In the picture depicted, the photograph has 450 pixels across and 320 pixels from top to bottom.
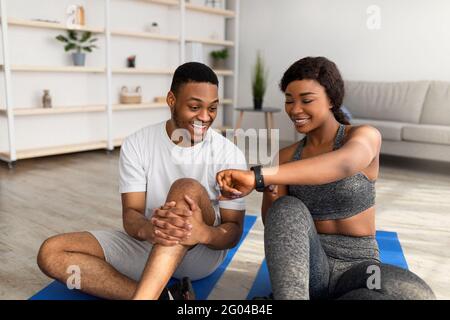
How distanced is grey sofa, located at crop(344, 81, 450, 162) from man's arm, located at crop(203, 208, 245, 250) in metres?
2.99

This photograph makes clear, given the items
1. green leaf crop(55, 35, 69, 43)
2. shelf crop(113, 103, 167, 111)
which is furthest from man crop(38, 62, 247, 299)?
shelf crop(113, 103, 167, 111)

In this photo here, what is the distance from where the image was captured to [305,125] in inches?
54.4

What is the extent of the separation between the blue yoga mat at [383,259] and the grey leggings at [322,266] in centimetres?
40

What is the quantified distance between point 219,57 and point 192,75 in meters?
4.55

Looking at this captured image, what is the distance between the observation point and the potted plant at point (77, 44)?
14.2 ft

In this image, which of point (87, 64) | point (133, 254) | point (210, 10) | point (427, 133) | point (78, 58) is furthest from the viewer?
point (210, 10)

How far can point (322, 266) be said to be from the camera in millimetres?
1286

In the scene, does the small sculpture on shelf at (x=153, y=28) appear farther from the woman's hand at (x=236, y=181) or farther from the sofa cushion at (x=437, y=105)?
the woman's hand at (x=236, y=181)

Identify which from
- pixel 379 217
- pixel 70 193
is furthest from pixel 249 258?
pixel 70 193

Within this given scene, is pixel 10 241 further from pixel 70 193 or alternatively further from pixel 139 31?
pixel 139 31

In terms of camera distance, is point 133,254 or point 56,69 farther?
point 56,69

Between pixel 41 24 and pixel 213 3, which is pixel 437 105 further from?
pixel 41 24

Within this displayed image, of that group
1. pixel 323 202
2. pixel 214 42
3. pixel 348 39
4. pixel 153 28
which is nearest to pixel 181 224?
pixel 323 202

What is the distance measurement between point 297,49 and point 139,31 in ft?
6.35
